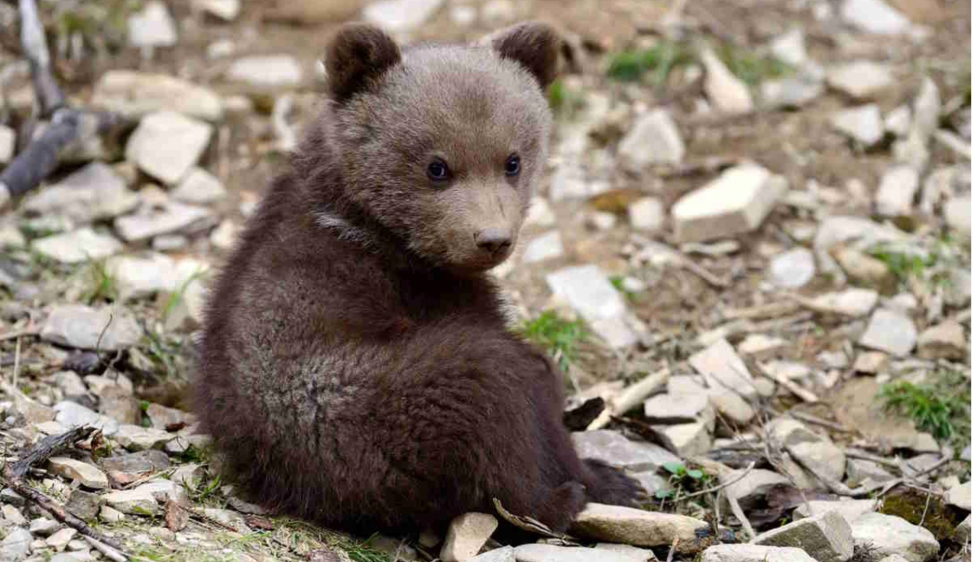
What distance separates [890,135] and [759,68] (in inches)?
50.6

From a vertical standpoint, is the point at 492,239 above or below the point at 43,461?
above

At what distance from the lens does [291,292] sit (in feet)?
15.8

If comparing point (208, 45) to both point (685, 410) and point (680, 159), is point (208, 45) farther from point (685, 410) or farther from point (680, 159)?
point (685, 410)

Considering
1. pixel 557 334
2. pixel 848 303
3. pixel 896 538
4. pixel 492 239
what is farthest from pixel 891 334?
pixel 492 239

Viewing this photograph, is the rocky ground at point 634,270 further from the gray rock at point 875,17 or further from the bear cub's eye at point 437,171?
the bear cub's eye at point 437,171

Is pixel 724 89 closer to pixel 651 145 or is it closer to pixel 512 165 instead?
pixel 651 145

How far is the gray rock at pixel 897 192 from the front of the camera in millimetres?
8273

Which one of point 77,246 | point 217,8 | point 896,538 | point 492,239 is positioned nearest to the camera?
point 492,239

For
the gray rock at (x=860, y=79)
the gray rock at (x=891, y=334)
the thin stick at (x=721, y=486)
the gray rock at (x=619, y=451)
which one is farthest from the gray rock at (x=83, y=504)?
the gray rock at (x=860, y=79)

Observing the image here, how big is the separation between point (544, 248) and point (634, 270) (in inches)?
25.8

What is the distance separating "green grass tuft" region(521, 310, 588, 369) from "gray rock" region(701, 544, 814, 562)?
92.8 inches

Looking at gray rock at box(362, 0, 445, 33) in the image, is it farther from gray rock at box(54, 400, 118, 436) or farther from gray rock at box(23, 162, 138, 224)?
gray rock at box(54, 400, 118, 436)

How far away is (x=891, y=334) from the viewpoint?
7078mm

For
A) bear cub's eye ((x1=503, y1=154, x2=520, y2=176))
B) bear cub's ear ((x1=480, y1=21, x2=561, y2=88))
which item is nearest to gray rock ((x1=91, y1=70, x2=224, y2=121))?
bear cub's ear ((x1=480, y1=21, x2=561, y2=88))
